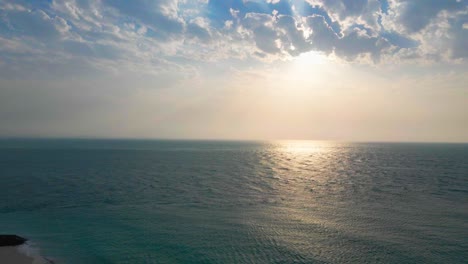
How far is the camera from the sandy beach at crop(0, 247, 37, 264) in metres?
23.7

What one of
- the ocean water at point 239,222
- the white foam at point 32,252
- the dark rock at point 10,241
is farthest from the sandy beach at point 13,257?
the ocean water at point 239,222

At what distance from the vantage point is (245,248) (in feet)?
92.5

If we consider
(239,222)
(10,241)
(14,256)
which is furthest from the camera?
(239,222)

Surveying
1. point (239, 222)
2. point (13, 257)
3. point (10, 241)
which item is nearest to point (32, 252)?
point (13, 257)

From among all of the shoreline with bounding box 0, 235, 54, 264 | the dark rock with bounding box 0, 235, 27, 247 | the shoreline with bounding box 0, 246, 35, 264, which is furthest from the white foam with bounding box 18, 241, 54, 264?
the dark rock with bounding box 0, 235, 27, 247

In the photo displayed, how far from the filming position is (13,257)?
24469 mm

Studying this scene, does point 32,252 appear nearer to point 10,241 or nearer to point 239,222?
point 10,241

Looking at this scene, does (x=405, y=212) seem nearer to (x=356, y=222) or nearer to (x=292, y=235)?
(x=356, y=222)

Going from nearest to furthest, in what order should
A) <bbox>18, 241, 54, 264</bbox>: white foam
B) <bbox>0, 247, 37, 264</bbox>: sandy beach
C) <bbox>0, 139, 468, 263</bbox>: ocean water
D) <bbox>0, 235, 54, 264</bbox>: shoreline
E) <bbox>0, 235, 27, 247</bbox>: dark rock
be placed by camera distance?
<bbox>0, 247, 37, 264</bbox>: sandy beach, <bbox>0, 235, 54, 264</bbox>: shoreline, <bbox>18, 241, 54, 264</bbox>: white foam, <bbox>0, 139, 468, 263</bbox>: ocean water, <bbox>0, 235, 27, 247</bbox>: dark rock

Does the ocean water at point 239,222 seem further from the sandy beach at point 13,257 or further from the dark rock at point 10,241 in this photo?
the sandy beach at point 13,257

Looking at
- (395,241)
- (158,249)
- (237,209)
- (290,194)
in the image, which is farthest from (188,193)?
(395,241)

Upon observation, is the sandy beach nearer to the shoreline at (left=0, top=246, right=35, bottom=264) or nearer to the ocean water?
the shoreline at (left=0, top=246, right=35, bottom=264)

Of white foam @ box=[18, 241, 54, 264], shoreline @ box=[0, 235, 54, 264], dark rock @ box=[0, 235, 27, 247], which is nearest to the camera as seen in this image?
shoreline @ box=[0, 235, 54, 264]

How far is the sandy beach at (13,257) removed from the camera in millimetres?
23734
